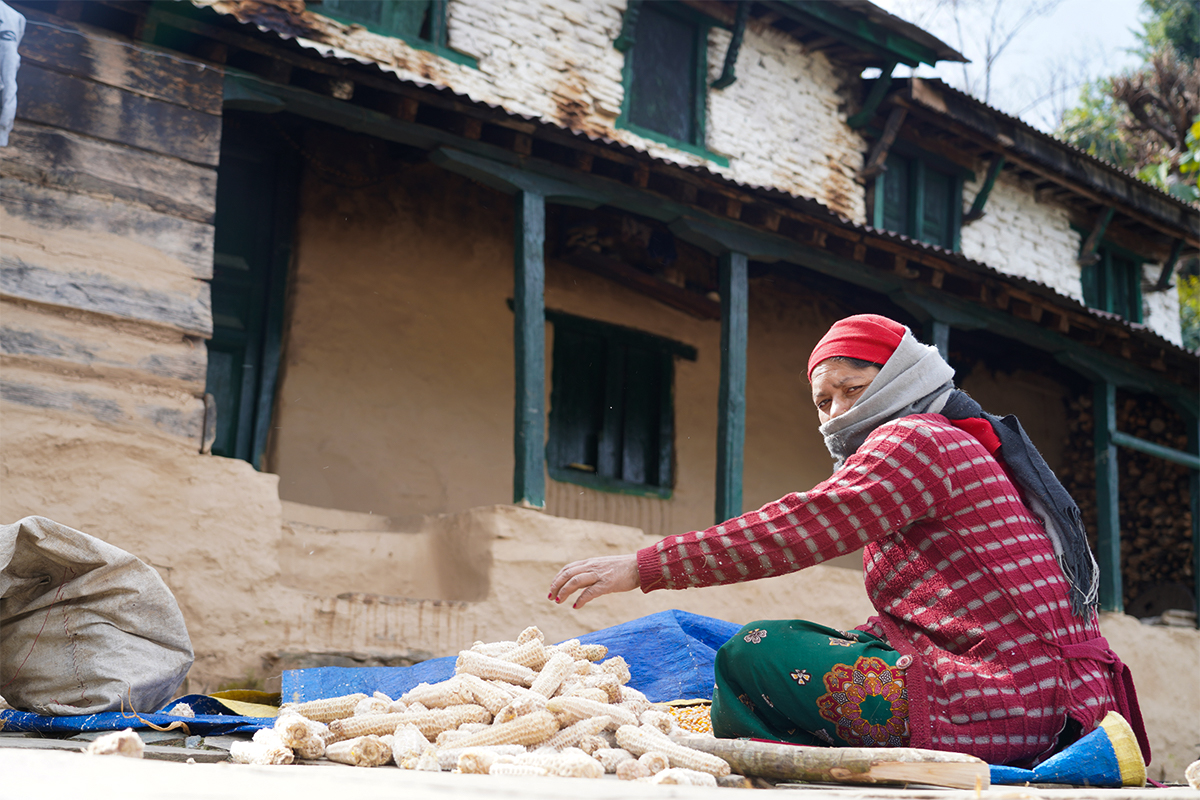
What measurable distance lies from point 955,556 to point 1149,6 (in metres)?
23.0

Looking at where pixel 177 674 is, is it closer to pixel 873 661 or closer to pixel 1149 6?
pixel 873 661

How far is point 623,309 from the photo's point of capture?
8.73 metres

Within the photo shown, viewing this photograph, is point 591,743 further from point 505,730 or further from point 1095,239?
point 1095,239

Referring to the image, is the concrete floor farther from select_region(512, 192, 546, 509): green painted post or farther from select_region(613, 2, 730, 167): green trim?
select_region(613, 2, 730, 167): green trim

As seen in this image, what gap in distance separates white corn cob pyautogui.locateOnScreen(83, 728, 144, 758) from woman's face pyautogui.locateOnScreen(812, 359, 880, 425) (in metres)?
1.77

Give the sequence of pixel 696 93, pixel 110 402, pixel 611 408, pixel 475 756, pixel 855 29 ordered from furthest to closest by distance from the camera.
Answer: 1. pixel 855 29
2. pixel 696 93
3. pixel 611 408
4. pixel 110 402
5. pixel 475 756

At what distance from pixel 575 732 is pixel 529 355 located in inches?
150

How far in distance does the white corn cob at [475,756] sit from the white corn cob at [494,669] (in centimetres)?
61

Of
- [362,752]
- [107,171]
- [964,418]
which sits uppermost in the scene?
[107,171]

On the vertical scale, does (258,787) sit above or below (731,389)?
below

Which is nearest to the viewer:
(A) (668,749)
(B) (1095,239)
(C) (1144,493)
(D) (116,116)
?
(A) (668,749)

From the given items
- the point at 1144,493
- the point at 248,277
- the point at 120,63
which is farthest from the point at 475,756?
the point at 1144,493

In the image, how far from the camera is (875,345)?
8.70 feet

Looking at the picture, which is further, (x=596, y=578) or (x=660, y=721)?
(x=660, y=721)
